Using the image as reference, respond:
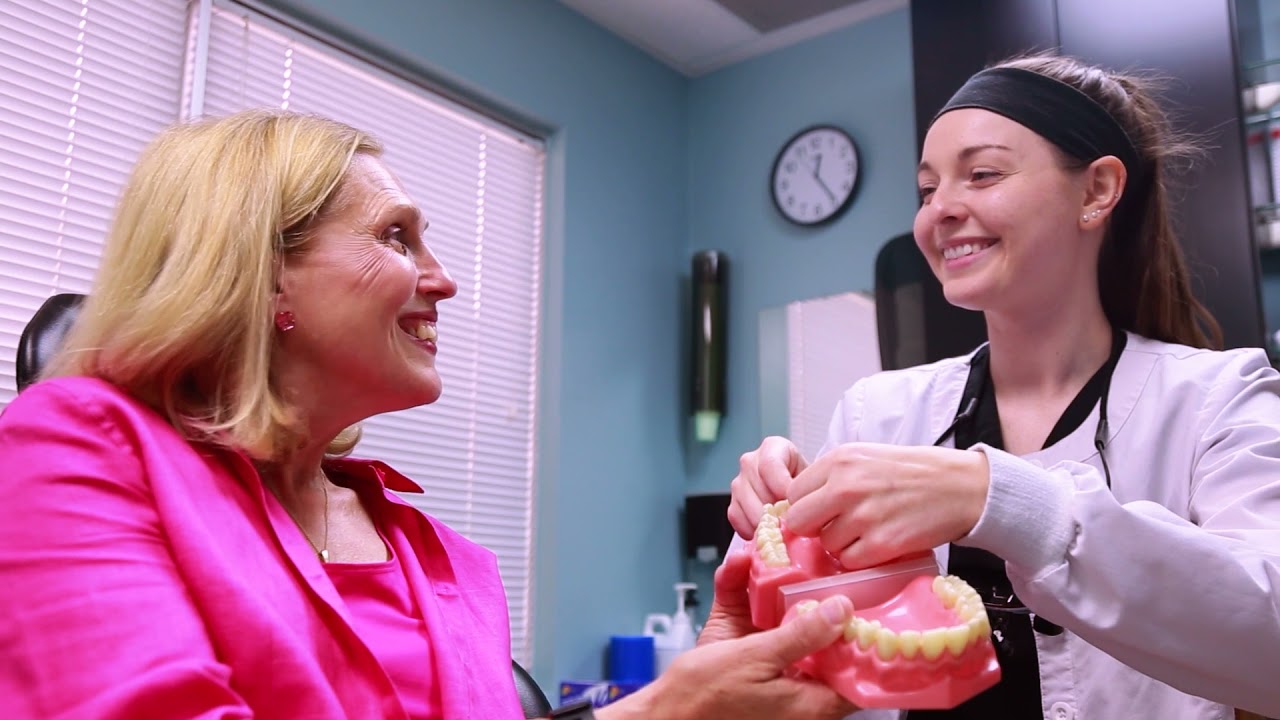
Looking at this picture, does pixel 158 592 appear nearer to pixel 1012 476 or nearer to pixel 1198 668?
pixel 1012 476

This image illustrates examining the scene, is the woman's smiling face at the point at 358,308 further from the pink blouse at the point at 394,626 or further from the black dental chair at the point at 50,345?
the black dental chair at the point at 50,345

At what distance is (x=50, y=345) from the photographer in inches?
49.4

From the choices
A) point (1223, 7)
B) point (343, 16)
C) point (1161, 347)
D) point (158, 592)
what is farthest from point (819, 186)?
point (158, 592)

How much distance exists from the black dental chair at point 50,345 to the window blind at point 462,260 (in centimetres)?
142

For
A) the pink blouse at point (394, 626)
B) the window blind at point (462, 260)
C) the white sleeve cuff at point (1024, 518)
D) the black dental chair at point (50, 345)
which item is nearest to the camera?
the white sleeve cuff at point (1024, 518)

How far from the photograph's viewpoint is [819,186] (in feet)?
12.0

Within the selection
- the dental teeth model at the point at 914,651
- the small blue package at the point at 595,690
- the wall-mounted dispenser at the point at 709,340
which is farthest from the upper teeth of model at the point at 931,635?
the wall-mounted dispenser at the point at 709,340

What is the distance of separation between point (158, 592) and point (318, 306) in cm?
40

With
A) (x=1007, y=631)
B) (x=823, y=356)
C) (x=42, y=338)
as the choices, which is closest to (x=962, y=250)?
(x=1007, y=631)

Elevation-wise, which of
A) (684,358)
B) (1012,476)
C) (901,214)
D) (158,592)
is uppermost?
(901,214)

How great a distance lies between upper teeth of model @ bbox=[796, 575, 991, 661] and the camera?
84 cm

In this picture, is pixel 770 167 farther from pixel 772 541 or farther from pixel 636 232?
pixel 772 541

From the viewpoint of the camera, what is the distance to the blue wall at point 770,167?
11.5 feet

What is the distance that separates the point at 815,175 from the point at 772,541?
2.80m
